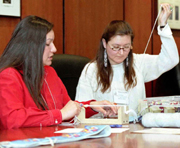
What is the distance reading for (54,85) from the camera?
2.06 m

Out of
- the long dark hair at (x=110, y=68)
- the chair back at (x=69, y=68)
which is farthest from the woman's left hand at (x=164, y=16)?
the chair back at (x=69, y=68)

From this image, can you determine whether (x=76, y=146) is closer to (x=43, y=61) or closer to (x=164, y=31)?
(x=43, y=61)

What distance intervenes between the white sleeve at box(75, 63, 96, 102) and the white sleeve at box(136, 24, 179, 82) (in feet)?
1.30

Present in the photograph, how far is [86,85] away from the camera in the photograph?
2.55 metres

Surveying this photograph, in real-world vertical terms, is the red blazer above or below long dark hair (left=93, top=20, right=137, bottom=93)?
below

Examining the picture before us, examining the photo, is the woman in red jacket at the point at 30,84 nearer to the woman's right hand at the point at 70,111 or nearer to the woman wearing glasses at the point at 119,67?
the woman's right hand at the point at 70,111

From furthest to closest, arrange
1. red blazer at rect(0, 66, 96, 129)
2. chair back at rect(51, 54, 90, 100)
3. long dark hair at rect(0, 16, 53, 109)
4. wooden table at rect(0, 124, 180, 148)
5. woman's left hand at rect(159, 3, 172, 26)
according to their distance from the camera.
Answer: chair back at rect(51, 54, 90, 100)
woman's left hand at rect(159, 3, 172, 26)
long dark hair at rect(0, 16, 53, 109)
red blazer at rect(0, 66, 96, 129)
wooden table at rect(0, 124, 180, 148)

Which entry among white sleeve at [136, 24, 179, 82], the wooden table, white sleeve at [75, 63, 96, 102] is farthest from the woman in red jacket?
white sleeve at [136, 24, 179, 82]

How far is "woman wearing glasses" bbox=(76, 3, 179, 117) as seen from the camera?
251 cm

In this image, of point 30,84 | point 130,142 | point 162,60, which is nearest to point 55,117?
point 30,84

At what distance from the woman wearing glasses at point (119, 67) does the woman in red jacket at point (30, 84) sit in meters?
0.51

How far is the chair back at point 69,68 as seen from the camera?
2.70 m

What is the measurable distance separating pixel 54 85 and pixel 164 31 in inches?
38.7

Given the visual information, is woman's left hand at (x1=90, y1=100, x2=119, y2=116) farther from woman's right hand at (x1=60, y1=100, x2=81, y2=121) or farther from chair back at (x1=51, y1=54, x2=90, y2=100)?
chair back at (x1=51, y1=54, x2=90, y2=100)
